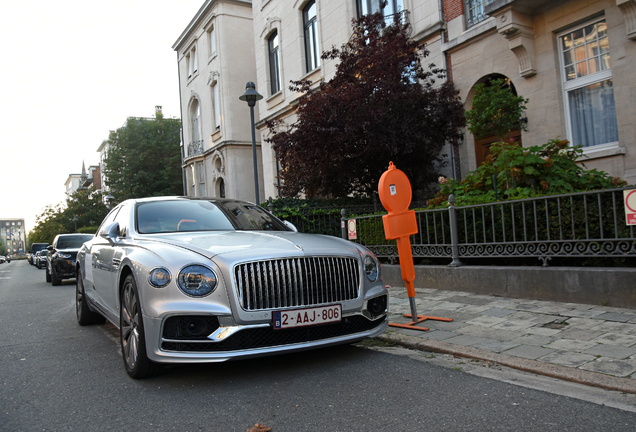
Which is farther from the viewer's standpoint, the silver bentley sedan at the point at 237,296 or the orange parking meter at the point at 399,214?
the orange parking meter at the point at 399,214

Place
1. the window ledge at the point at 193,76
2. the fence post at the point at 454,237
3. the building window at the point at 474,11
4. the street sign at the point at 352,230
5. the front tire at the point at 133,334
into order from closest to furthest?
the front tire at the point at 133,334 < the fence post at the point at 454,237 < the street sign at the point at 352,230 < the building window at the point at 474,11 < the window ledge at the point at 193,76

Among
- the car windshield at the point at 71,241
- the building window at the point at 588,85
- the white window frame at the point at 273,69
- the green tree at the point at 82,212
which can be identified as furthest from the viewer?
the green tree at the point at 82,212

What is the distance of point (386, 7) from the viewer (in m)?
15.4

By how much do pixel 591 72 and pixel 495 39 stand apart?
244 cm

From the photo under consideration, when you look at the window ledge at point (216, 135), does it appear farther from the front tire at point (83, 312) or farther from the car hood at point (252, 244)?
the car hood at point (252, 244)

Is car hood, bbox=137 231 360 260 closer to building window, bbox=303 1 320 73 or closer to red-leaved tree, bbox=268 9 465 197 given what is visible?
red-leaved tree, bbox=268 9 465 197

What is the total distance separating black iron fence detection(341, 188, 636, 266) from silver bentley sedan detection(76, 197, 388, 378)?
3.01 metres

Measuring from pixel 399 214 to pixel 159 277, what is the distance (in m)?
2.65

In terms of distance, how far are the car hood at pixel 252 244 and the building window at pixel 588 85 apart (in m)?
8.05

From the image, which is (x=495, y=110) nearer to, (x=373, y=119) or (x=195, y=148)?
(x=373, y=119)

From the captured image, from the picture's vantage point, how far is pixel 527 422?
2.81 m

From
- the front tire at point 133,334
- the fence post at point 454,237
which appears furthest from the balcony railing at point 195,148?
the front tire at point 133,334

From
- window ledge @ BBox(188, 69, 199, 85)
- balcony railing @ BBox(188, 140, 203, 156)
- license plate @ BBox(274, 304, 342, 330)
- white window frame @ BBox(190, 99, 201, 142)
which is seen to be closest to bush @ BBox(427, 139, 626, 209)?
license plate @ BBox(274, 304, 342, 330)

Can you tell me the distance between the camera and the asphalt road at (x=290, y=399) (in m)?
2.91
